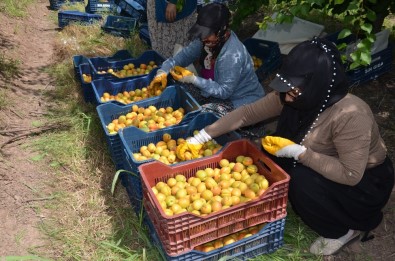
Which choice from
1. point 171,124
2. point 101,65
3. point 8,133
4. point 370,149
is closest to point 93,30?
point 101,65

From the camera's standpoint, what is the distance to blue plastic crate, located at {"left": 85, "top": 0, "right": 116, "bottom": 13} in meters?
7.92

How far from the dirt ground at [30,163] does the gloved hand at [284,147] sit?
0.91 m

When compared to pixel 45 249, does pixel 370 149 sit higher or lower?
higher

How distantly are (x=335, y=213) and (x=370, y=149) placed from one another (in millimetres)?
517

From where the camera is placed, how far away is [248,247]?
2.86m

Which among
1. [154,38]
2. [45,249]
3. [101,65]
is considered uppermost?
[154,38]

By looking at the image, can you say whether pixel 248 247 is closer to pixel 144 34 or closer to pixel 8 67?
pixel 144 34

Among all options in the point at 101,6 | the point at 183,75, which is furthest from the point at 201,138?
the point at 101,6

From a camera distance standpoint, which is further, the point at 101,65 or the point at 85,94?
the point at 101,65

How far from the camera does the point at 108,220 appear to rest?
3.39 meters

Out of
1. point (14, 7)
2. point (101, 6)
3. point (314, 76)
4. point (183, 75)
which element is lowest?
point (14, 7)

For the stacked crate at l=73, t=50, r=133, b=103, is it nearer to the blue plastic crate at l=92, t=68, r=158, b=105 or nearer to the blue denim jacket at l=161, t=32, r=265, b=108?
the blue plastic crate at l=92, t=68, r=158, b=105

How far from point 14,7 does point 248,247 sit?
8.23 m

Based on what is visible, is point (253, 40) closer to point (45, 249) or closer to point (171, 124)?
point (171, 124)
